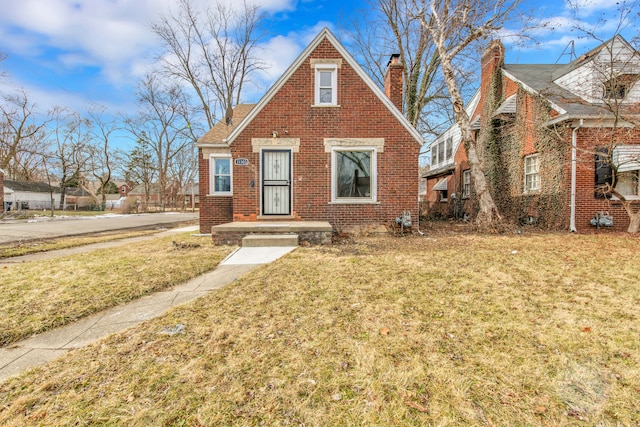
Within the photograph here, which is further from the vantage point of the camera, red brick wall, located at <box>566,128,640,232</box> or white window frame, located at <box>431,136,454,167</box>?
white window frame, located at <box>431,136,454,167</box>

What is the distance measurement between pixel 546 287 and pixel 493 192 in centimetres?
1114

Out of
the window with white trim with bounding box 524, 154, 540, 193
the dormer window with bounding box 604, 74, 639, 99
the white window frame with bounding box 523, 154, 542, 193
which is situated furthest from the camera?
the window with white trim with bounding box 524, 154, 540, 193

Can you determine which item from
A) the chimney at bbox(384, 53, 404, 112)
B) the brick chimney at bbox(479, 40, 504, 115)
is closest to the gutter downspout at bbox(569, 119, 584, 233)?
the brick chimney at bbox(479, 40, 504, 115)

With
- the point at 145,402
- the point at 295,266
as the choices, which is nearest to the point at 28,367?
the point at 145,402

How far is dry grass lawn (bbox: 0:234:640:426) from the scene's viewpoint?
6.61 ft

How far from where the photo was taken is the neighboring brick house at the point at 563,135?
9.63 meters

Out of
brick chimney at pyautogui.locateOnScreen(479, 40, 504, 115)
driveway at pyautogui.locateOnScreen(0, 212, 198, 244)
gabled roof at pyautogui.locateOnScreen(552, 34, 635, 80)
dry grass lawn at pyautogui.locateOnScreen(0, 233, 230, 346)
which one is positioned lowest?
dry grass lawn at pyautogui.locateOnScreen(0, 233, 230, 346)

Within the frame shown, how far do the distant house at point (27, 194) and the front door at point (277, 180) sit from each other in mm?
39517

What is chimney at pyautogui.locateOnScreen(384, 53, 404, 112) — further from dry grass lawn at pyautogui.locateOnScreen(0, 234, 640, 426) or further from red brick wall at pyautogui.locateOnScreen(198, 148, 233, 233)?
dry grass lawn at pyautogui.locateOnScreen(0, 234, 640, 426)

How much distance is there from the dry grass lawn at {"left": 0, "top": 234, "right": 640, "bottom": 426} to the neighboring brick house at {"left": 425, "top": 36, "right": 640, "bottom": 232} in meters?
7.27

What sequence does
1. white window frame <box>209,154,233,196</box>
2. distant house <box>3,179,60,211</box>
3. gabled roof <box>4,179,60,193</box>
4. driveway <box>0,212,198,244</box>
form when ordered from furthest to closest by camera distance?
gabled roof <box>4,179,60,193</box> < distant house <box>3,179,60,211</box> < driveway <box>0,212,198,244</box> < white window frame <box>209,154,233,196</box>

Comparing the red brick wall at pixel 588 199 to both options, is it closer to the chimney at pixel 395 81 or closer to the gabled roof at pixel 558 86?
the gabled roof at pixel 558 86

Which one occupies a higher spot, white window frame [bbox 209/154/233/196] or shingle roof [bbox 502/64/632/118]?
shingle roof [bbox 502/64/632/118]

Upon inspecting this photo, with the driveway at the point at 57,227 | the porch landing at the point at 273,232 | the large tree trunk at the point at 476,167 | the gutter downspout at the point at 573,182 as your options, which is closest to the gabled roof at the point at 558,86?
the gutter downspout at the point at 573,182
